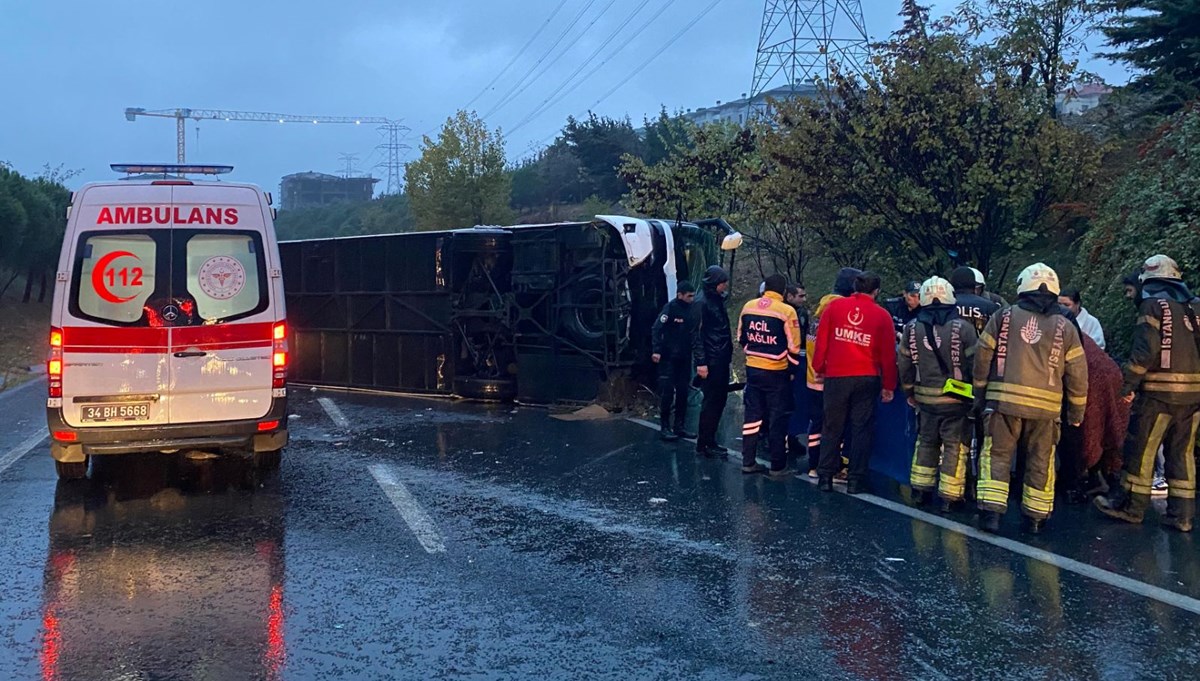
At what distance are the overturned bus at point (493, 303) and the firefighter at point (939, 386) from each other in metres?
4.21

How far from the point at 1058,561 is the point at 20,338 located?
27884 mm

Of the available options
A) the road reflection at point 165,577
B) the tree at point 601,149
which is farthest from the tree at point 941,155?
the tree at point 601,149

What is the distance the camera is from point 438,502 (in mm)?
7836

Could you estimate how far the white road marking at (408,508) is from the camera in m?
6.66

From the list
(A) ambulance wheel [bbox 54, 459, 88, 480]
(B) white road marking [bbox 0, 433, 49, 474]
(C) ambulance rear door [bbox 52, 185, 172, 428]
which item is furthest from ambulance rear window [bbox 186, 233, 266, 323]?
(B) white road marking [bbox 0, 433, 49, 474]

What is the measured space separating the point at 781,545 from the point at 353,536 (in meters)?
2.81

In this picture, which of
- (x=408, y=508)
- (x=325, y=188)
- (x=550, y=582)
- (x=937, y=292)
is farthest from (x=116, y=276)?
(x=325, y=188)

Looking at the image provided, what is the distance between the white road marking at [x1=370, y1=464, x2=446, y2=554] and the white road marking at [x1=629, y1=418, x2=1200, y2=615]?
328 cm

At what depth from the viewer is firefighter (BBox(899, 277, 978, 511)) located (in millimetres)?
7152

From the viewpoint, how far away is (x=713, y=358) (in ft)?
30.9

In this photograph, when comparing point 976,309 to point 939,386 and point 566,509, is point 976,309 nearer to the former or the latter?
point 939,386

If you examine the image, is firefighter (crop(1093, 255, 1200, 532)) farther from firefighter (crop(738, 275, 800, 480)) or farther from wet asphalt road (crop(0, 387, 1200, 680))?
firefighter (crop(738, 275, 800, 480))

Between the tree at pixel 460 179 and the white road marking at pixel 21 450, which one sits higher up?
the tree at pixel 460 179

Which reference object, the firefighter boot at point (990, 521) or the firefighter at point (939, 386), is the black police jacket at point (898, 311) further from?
the firefighter boot at point (990, 521)
